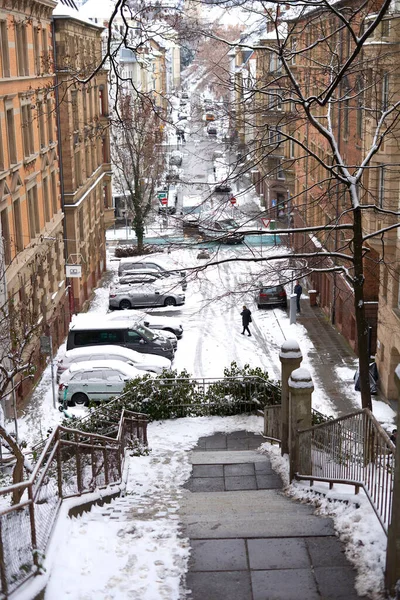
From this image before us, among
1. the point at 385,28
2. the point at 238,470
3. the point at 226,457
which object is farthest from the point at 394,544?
the point at 385,28

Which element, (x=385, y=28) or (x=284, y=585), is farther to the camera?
(x=385, y=28)

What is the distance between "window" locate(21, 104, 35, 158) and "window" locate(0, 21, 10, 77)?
6.33ft

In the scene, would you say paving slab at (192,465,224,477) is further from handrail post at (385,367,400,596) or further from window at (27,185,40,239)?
window at (27,185,40,239)

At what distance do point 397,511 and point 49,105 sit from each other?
84.9 feet

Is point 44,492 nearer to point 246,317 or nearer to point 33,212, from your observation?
point 33,212

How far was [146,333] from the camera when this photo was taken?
93.6 ft

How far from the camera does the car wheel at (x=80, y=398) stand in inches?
910

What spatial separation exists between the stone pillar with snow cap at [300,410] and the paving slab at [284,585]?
350 centimetres

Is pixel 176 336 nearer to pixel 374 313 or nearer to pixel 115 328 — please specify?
pixel 115 328

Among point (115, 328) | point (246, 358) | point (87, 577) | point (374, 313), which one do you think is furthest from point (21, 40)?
point (87, 577)

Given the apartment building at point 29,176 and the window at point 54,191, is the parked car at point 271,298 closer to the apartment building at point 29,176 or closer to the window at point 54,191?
the apartment building at point 29,176

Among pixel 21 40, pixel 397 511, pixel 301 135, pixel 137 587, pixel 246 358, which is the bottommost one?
pixel 246 358

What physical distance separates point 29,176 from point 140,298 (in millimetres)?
11174

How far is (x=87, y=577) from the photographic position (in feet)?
21.4
